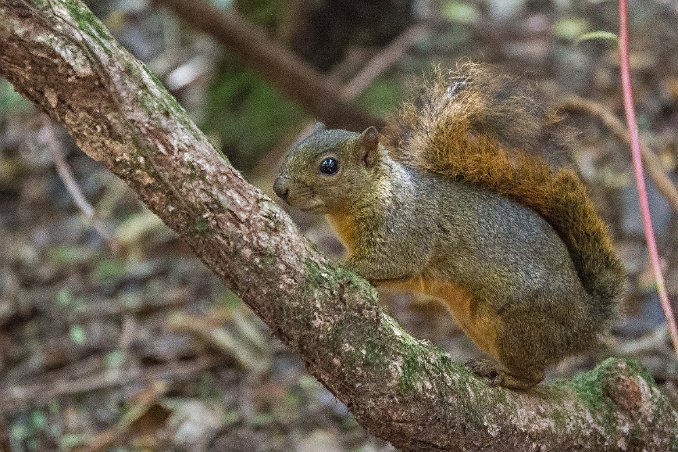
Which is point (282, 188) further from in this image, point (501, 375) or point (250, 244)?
point (501, 375)

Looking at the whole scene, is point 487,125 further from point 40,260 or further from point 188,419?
point 40,260

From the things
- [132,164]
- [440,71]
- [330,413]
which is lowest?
[330,413]

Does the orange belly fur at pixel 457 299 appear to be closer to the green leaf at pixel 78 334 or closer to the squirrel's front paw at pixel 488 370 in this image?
the squirrel's front paw at pixel 488 370

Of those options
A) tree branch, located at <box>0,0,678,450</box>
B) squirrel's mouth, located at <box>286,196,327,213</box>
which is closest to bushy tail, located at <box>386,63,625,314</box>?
squirrel's mouth, located at <box>286,196,327,213</box>

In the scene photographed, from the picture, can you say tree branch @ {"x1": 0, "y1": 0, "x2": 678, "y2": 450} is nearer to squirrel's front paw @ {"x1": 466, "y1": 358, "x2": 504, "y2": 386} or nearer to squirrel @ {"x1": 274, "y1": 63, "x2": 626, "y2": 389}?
squirrel's front paw @ {"x1": 466, "y1": 358, "x2": 504, "y2": 386}

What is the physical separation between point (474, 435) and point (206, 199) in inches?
41.6

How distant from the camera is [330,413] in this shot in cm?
449

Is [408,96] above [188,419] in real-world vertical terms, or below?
above

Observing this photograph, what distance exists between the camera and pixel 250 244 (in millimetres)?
2246

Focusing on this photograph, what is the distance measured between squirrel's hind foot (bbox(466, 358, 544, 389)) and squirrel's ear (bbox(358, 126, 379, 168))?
716 millimetres

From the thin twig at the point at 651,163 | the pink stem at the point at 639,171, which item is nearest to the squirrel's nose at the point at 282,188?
the pink stem at the point at 639,171

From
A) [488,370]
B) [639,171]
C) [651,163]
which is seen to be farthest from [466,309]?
[651,163]

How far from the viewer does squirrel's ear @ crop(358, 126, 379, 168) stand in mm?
2908

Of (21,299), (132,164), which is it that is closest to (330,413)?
(21,299)
